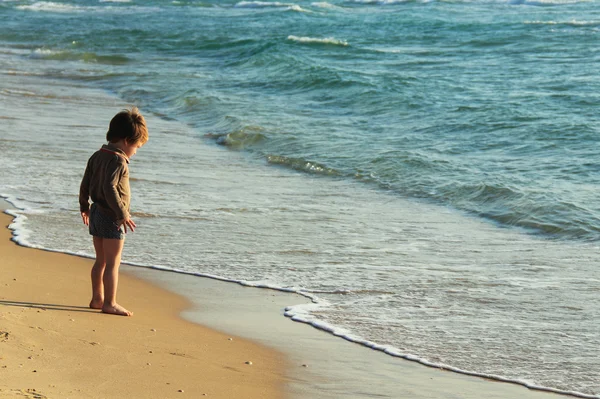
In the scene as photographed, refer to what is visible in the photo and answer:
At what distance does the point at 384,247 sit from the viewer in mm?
6848

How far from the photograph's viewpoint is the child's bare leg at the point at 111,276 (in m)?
4.88

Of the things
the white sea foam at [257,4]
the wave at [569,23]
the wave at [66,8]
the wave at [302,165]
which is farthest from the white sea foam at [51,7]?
the wave at [302,165]

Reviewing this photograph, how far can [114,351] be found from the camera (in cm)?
418

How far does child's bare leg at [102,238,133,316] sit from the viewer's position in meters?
4.88

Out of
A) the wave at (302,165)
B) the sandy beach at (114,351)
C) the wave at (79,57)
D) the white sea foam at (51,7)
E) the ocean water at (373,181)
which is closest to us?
the sandy beach at (114,351)

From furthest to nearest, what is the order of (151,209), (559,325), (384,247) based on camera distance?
1. (151,209)
2. (384,247)
3. (559,325)

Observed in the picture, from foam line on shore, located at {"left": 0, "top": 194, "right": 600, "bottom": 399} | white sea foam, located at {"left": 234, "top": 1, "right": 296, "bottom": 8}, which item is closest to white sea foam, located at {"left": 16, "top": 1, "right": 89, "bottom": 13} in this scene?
white sea foam, located at {"left": 234, "top": 1, "right": 296, "bottom": 8}

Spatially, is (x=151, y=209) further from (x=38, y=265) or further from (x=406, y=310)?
(x=406, y=310)

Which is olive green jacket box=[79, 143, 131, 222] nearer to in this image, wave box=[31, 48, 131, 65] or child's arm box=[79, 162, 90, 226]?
child's arm box=[79, 162, 90, 226]

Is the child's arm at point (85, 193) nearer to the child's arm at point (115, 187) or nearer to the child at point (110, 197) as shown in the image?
the child at point (110, 197)

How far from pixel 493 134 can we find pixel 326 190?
12.8ft

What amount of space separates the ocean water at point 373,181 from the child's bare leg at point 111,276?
0.99m

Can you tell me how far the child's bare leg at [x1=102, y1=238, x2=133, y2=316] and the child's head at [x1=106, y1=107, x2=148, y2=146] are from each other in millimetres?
552

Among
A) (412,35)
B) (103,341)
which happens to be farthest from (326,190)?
(412,35)
